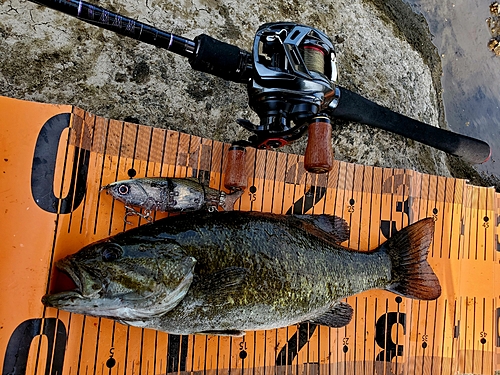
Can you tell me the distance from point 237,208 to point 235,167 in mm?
358

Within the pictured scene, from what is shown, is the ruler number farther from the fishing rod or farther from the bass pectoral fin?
the fishing rod

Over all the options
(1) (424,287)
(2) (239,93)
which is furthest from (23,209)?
(1) (424,287)

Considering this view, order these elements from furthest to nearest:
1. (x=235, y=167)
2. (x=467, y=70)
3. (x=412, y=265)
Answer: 1. (x=467, y=70)
2. (x=412, y=265)
3. (x=235, y=167)

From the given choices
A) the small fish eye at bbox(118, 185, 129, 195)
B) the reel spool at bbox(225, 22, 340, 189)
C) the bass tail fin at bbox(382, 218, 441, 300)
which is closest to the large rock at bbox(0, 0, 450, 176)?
the small fish eye at bbox(118, 185, 129, 195)

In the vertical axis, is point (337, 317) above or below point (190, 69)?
below

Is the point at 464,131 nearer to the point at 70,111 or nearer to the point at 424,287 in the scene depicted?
the point at 424,287

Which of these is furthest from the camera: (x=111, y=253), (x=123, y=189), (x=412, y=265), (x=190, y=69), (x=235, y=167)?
(x=190, y=69)

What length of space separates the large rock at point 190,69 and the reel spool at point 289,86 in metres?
1.01

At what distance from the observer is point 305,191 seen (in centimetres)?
340

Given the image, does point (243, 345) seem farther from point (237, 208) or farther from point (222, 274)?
point (237, 208)

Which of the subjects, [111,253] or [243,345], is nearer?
[111,253]

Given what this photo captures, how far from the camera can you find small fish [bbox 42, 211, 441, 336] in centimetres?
235

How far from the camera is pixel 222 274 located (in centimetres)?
254

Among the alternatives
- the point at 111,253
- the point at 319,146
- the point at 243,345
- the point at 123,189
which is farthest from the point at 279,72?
the point at 243,345
